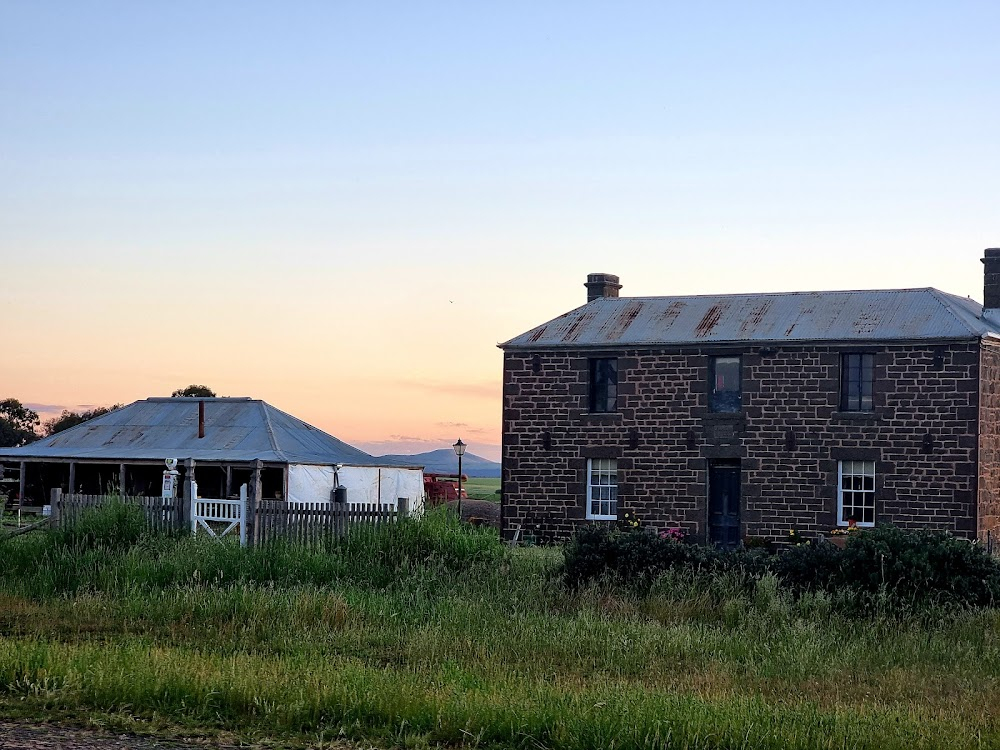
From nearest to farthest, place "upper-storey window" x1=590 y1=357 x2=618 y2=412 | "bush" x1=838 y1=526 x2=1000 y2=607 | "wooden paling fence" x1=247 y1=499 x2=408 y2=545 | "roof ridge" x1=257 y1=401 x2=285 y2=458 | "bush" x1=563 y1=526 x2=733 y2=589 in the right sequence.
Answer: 1. "bush" x1=838 y1=526 x2=1000 y2=607
2. "bush" x1=563 y1=526 x2=733 y2=589
3. "wooden paling fence" x1=247 y1=499 x2=408 y2=545
4. "upper-storey window" x1=590 y1=357 x2=618 y2=412
5. "roof ridge" x1=257 y1=401 x2=285 y2=458

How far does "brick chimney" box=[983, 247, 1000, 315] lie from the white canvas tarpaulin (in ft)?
51.9

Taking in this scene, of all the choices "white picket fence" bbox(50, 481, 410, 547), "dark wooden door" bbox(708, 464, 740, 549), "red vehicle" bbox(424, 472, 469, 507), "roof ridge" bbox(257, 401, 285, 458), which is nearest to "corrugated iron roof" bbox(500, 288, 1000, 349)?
"dark wooden door" bbox(708, 464, 740, 549)

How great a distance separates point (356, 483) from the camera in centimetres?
4172

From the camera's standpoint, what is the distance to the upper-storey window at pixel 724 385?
31625mm

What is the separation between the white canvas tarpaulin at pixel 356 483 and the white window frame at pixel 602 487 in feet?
20.5

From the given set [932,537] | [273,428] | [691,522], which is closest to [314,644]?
[932,537]

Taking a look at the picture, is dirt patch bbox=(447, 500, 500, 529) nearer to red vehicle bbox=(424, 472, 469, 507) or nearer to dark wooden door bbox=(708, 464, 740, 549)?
red vehicle bbox=(424, 472, 469, 507)

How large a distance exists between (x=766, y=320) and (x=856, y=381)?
2.82 metres

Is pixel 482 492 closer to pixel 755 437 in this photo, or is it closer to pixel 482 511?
pixel 482 511

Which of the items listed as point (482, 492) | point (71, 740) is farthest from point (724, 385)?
point (482, 492)

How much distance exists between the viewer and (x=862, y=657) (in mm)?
12852

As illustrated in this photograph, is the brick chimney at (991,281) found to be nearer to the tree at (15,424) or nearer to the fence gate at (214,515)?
the fence gate at (214,515)

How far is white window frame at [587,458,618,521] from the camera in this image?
32656mm

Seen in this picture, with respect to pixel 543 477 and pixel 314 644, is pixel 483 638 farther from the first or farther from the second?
pixel 543 477
